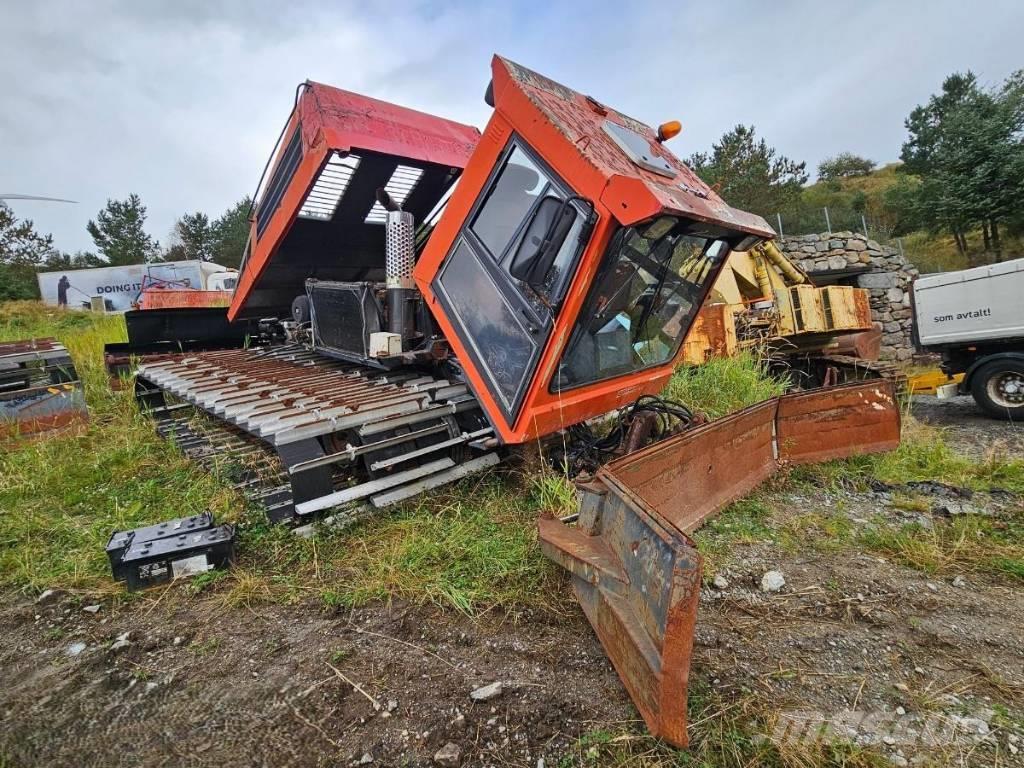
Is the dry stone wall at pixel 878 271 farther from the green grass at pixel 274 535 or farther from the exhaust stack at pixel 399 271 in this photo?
the green grass at pixel 274 535

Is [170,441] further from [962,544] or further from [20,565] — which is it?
[962,544]

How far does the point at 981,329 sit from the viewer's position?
6977mm

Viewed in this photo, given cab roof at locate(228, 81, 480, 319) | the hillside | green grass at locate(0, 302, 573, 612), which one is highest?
the hillside

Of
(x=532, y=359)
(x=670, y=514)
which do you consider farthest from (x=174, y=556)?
(x=670, y=514)

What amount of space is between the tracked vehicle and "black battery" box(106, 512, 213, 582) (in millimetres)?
358

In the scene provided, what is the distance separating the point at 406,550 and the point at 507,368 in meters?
1.07

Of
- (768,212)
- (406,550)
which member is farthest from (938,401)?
(768,212)

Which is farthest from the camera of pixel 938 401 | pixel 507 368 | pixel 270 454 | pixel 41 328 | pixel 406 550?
pixel 41 328

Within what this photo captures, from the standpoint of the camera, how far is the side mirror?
2.55 metres

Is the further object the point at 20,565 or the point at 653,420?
the point at 653,420

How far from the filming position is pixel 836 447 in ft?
12.4

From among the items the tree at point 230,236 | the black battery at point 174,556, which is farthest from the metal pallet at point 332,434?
the tree at point 230,236

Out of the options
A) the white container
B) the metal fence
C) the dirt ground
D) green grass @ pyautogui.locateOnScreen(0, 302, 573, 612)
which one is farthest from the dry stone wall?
green grass @ pyautogui.locateOnScreen(0, 302, 573, 612)

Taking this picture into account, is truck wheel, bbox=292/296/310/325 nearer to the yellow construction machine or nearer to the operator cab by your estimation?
the operator cab
